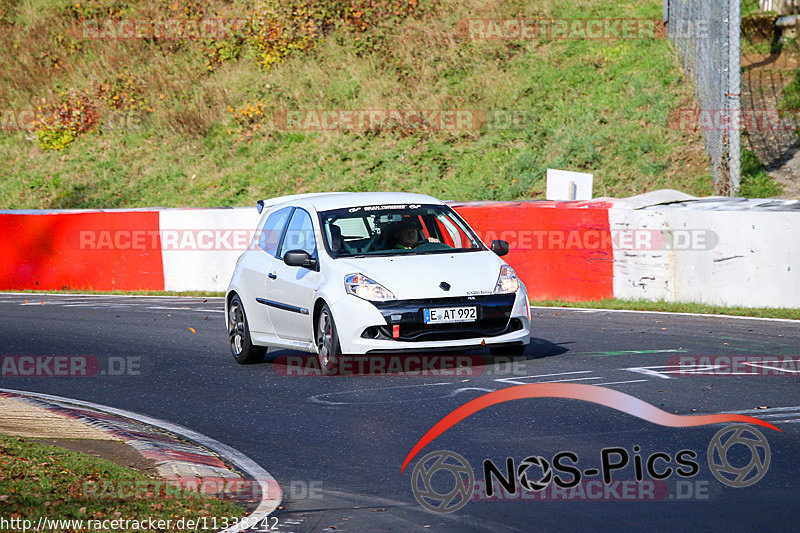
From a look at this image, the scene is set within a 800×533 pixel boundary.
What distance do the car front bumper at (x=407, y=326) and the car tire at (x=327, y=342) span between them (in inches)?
4.8

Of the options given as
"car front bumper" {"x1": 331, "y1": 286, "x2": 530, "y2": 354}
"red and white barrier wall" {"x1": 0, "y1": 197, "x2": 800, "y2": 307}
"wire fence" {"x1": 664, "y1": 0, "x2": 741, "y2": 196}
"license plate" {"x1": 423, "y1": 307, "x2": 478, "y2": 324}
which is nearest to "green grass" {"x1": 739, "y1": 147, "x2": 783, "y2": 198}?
"wire fence" {"x1": 664, "y1": 0, "x2": 741, "y2": 196}

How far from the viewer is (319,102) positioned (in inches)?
1289

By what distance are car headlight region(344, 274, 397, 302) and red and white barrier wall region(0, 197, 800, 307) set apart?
21.5 ft

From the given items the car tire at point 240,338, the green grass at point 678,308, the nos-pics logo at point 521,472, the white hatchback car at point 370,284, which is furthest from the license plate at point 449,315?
the green grass at point 678,308

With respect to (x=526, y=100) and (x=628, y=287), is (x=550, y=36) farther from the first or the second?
(x=628, y=287)

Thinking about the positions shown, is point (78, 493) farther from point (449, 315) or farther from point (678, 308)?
point (678, 308)

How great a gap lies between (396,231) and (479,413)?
3034 millimetres

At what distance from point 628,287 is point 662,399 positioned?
24.3 feet

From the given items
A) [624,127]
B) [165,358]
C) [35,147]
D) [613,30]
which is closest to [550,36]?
[613,30]

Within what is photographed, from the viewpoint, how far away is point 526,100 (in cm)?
2953

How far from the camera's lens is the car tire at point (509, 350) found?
33.7 feet

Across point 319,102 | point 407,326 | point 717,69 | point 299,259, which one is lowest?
point 407,326

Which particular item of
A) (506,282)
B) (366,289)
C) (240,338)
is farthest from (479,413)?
(240,338)

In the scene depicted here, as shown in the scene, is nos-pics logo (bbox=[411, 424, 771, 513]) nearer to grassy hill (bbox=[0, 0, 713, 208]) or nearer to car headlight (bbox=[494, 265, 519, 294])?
car headlight (bbox=[494, 265, 519, 294])
